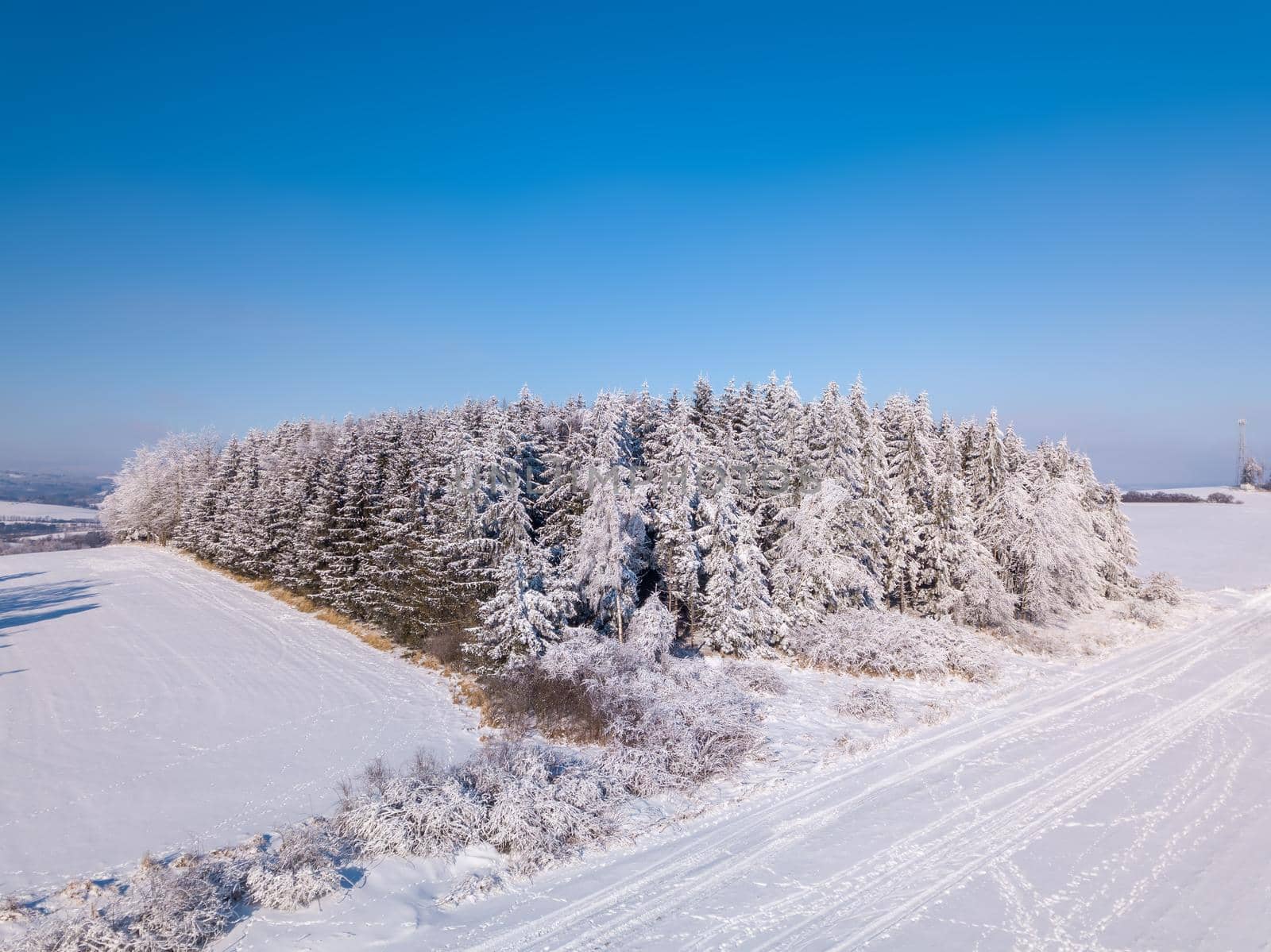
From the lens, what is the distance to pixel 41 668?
2647cm

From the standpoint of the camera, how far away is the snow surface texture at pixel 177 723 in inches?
571

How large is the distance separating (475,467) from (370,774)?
1431 cm

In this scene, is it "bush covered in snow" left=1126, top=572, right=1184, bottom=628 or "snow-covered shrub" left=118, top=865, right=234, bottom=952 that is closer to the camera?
"snow-covered shrub" left=118, top=865, right=234, bottom=952

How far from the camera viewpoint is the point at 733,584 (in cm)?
2714

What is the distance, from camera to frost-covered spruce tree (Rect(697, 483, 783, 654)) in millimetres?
26906

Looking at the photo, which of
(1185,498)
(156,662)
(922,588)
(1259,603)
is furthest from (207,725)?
(1185,498)

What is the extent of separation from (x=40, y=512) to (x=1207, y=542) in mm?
196522

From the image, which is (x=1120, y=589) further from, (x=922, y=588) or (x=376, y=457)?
(x=376, y=457)

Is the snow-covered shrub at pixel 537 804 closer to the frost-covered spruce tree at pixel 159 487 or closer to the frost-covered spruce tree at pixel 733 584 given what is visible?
the frost-covered spruce tree at pixel 733 584

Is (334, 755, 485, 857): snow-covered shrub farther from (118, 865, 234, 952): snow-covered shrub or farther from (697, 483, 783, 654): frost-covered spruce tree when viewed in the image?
(697, 483, 783, 654): frost-covered spruce tree

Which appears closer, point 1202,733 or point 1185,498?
point 1202,733

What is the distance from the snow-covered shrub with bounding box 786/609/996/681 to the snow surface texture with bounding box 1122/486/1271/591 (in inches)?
1167

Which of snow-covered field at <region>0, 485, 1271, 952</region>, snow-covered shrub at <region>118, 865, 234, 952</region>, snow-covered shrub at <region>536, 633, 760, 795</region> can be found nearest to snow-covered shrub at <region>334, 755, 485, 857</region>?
snow-covered field at <region>0, 485, 1271, 952</region>

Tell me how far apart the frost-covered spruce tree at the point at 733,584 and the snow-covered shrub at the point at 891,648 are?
1772mm
